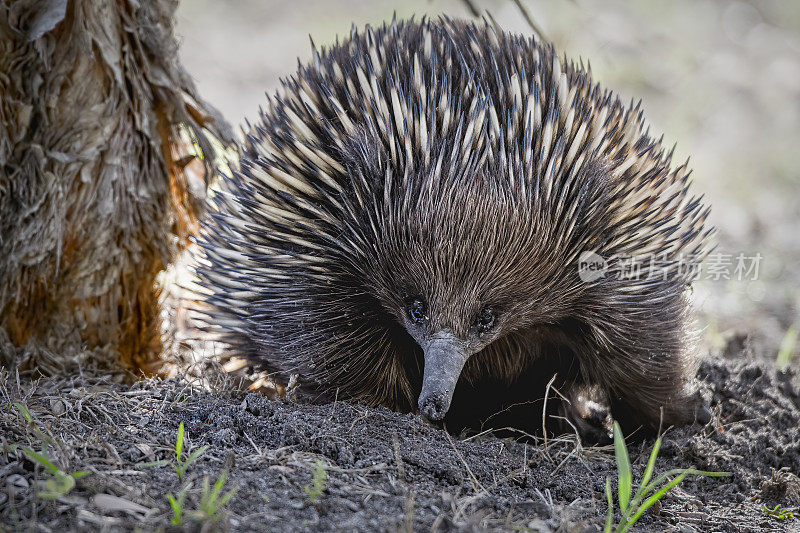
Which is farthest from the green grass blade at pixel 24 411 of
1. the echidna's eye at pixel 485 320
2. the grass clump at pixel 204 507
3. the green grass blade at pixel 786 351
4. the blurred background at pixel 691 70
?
the blurred background at pixel 691 70

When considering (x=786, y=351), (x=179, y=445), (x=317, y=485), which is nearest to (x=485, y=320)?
(x=317, y=485)

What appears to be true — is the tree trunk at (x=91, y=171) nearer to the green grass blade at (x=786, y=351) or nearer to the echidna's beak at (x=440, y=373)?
the echidna's beak at (x=440, y=373)

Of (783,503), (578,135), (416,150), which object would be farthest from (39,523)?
(783,503)

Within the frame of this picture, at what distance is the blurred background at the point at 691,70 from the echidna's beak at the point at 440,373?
3493 mm

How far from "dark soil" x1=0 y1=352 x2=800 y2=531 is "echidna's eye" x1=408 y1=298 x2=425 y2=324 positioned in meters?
0.38

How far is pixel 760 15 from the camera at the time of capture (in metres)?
10.4

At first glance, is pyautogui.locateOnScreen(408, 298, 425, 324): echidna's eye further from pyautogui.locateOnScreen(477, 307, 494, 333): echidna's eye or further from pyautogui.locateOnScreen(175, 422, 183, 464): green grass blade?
pyautogui.locateOnScreen(175, 422, 183, 464): green grass blade

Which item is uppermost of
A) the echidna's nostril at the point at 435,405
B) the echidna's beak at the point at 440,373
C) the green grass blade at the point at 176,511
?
the echidna's beak at the point at 440,373

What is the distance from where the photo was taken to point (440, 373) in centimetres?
278

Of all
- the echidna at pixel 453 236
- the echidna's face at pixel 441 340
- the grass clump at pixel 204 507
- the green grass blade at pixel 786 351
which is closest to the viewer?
the grass clump at pixel 204 507

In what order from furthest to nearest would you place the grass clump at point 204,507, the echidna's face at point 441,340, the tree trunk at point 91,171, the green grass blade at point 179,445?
the tree trunk at point 91,171, the echidna's face at point 441,340, the green grass blade at point 179,445, the grass clump at point 204,507

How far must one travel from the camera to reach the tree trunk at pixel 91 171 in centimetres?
355

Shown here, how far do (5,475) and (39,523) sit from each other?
1.14ft

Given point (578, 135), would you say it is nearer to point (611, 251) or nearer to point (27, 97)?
point (611, 251)
